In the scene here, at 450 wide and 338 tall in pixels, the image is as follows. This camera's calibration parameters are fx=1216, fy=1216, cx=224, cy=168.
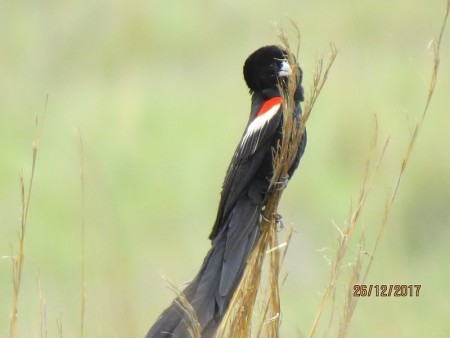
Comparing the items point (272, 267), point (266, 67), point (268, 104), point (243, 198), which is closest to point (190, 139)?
point (266, 67)

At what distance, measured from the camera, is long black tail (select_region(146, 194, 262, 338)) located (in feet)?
9.37

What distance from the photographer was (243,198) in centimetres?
351

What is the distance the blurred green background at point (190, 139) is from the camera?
6.27 metres

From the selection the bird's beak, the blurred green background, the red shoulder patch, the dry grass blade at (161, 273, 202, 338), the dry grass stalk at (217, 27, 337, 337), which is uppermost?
the blurred green background

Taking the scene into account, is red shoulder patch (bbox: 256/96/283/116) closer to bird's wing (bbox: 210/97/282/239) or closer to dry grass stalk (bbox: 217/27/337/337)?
bird's wing (bbox: 210/97/282/239)

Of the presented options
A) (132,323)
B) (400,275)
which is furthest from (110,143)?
(132,323)

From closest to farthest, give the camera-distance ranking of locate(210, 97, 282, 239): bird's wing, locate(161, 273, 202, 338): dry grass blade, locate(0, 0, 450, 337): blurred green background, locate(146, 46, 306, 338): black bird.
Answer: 1. locate(161, 273, 202, 338): dry grass blade
2. locate(146, 46, 306, 338): black bird
3. locate(210, 97, 282, 239): bird's wing
4. locate(0, 0, 450, 337): blurred green background

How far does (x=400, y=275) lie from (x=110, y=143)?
250 centimetres

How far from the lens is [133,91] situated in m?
8.37

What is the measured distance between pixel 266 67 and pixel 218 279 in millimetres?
909

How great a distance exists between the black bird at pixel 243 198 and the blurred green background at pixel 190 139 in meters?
1.43

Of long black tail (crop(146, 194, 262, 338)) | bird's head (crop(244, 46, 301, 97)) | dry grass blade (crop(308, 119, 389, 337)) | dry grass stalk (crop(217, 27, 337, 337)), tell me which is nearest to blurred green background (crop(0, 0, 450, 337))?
bird's head (crop(244, 46, 301, 97))

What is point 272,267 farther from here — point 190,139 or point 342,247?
point 190,139

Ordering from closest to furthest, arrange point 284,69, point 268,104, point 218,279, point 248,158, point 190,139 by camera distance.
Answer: point 218,279
point 248,158
point 268,104
point 284,69
point 190,139
